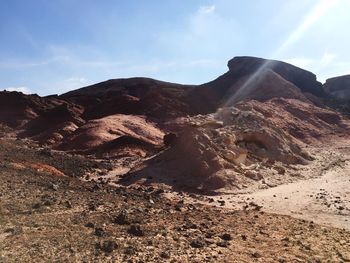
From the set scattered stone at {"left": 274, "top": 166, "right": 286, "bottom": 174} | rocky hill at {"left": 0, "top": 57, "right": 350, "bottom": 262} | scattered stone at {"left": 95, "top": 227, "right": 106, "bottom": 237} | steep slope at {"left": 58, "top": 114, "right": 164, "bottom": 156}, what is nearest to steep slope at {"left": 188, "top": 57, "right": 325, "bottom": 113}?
rocky hill at {"left": 0, "top": 57, "right": 350, "bottom": 262}

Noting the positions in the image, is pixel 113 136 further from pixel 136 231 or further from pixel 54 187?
pixel 136 231

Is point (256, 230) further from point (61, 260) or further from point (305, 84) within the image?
point (305, 84)

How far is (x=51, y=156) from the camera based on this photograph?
27.9m

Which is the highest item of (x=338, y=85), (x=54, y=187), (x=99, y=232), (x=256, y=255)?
(x=338, y=85)

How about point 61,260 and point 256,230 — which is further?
point 256,230

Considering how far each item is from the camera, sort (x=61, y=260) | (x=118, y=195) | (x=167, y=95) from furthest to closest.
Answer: (x=167, y=95), (x=118, y=195), (x=61, y=260)

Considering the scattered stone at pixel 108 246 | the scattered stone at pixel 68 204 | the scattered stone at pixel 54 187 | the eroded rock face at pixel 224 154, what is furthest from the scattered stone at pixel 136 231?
the eroded rock face at pixel 224 154

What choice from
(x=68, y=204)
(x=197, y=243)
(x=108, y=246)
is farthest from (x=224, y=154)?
(x=108, y=246)

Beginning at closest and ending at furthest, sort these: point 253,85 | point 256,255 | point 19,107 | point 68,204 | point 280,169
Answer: point 256,255, point 68,204, point 280,169, point 19,107, point 253,85

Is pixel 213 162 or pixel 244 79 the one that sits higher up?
pixel 244 79

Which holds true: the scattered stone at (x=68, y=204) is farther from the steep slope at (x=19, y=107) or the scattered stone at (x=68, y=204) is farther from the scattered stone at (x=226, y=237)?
the steep slope at (x=19, y=107)

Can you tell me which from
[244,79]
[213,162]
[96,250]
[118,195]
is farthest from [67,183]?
[244,79]

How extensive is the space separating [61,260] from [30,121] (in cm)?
4517

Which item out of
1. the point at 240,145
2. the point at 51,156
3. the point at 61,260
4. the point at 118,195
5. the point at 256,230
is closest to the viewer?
the point at 61,260
